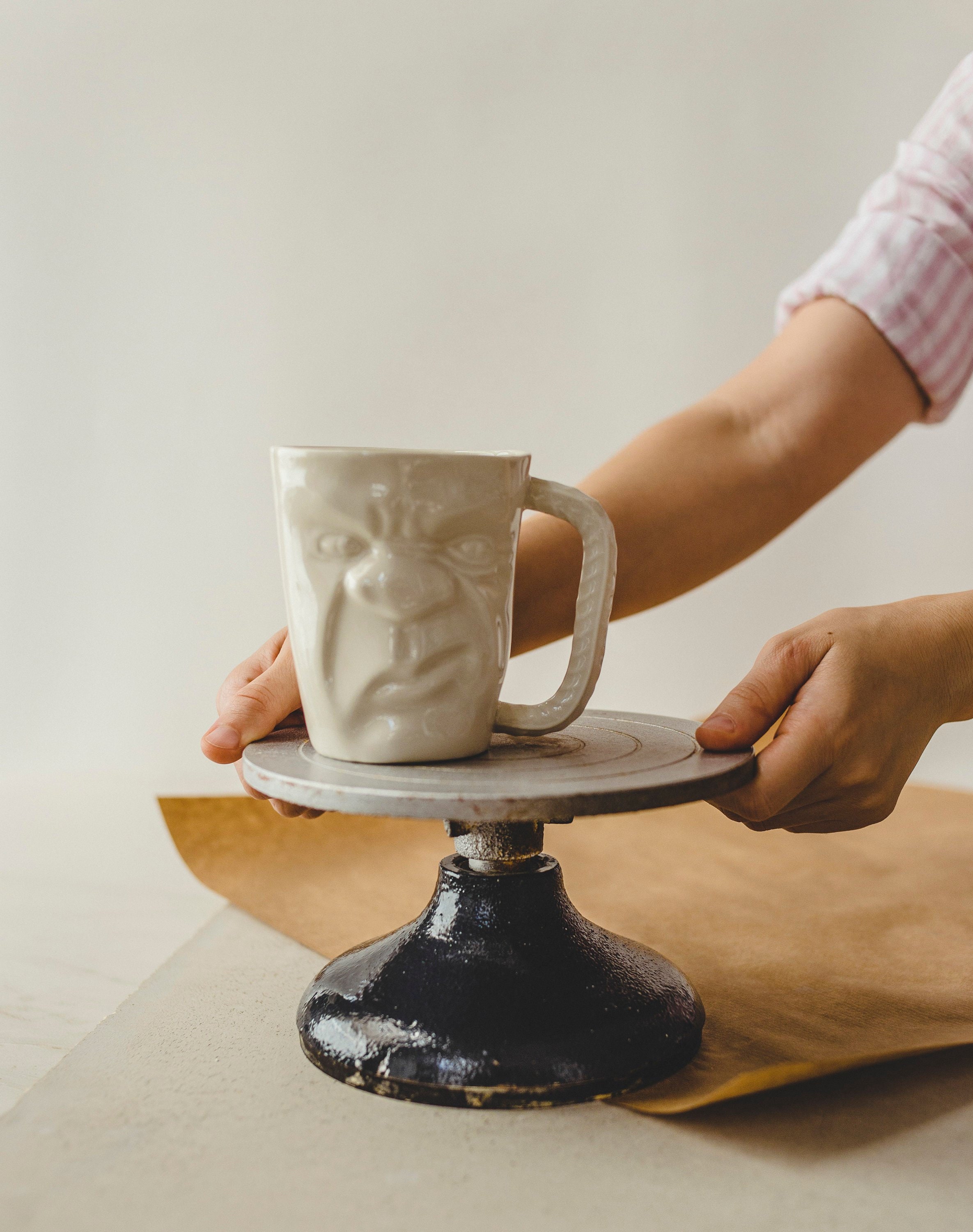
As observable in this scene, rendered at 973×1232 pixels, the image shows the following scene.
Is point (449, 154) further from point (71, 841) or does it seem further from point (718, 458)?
point (71, 841)

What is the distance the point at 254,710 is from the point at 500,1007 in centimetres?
25

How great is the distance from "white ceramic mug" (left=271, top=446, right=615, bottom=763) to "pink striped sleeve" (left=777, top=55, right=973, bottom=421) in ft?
2.25

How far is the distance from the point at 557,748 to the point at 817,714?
0.16 metres

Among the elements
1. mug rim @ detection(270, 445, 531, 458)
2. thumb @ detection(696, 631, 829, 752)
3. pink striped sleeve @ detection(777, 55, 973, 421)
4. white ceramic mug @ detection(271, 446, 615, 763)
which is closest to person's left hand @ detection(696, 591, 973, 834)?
thumb @ detection(696, 631, 829, 752)

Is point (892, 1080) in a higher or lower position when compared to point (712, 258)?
lower

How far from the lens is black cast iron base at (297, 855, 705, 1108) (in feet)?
2.13

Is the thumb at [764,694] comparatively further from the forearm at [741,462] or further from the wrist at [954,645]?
the forearm at [741,462]

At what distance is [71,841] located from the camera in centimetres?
133

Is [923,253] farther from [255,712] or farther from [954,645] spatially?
[255,712]

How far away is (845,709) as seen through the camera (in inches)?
27.7

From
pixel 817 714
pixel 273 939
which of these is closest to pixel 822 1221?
pixel 817 714

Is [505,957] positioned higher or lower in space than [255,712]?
lower

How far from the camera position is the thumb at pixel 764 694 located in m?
0.69

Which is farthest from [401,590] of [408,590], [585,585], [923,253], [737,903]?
[923,253]
